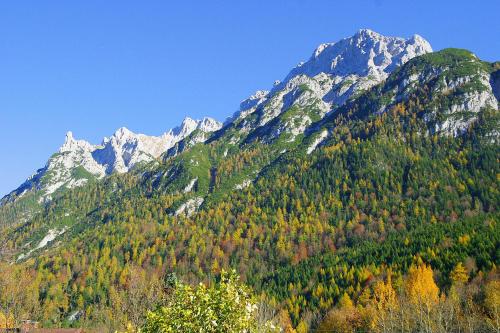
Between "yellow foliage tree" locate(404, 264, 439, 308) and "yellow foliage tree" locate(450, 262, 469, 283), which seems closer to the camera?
"yellow foliage tree" locate(404, 264, 439, 308)

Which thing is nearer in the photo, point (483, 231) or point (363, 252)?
point (483, 231)

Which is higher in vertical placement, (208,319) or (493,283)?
(208,319)

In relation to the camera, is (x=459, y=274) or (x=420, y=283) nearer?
(x=420, y=283)

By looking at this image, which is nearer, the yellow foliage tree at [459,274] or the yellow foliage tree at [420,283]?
the yellow foliage tree at [420,283]

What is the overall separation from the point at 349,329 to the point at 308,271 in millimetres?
73419

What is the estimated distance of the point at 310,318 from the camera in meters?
144

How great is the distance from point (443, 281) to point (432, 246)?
26637 mm

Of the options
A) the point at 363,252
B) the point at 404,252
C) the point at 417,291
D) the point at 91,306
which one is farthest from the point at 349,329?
the point at 91,306

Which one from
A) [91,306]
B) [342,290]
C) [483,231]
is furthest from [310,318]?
[91,306]

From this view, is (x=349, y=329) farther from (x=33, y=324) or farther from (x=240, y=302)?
(x=240, y=302)

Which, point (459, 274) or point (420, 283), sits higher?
point (420, 283)

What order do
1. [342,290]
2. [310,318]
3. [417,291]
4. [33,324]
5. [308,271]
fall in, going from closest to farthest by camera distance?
[33,324] < [417,291] < [310,318] < [342,290] < [308,271]

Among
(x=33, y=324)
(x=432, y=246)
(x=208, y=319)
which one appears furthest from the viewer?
(x=432, y=246)

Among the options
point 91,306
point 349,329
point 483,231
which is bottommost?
point 349,329
